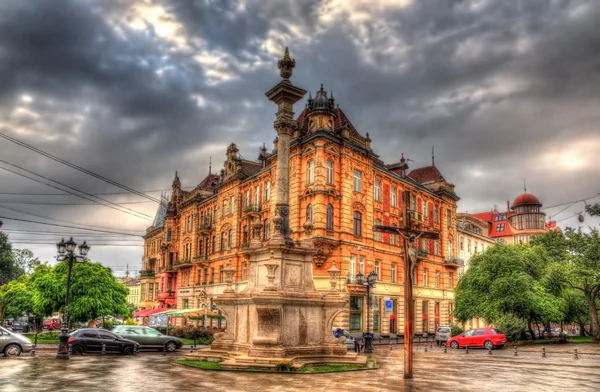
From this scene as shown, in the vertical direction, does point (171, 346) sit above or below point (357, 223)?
below

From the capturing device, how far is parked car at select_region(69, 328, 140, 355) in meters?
26.3

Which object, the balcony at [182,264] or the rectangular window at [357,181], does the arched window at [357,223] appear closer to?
the rectangular window at [357,181]

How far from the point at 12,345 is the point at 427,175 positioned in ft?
156

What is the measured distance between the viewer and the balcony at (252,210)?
162ft

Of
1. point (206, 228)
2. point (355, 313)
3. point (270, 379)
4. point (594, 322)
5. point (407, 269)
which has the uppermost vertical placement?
point (206, 228)

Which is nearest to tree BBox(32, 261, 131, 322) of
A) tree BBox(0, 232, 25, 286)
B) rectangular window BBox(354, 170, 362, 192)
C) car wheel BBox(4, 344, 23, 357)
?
car wheel BBox(4, 344, 23, 357)

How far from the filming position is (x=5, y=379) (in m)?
14.9

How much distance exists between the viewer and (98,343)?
2658 centimetres

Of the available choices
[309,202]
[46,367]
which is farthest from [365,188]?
[46,367]

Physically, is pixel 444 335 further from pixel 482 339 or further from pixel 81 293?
pixel 81 293

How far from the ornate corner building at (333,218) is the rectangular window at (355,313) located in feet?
0.27

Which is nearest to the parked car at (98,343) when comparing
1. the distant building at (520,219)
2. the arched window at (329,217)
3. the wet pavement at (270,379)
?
the wet pavement at (270,379)

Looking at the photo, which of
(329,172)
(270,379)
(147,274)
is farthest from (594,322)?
(147,274)

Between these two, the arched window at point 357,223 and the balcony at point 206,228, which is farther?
the balcony at point 206,228
